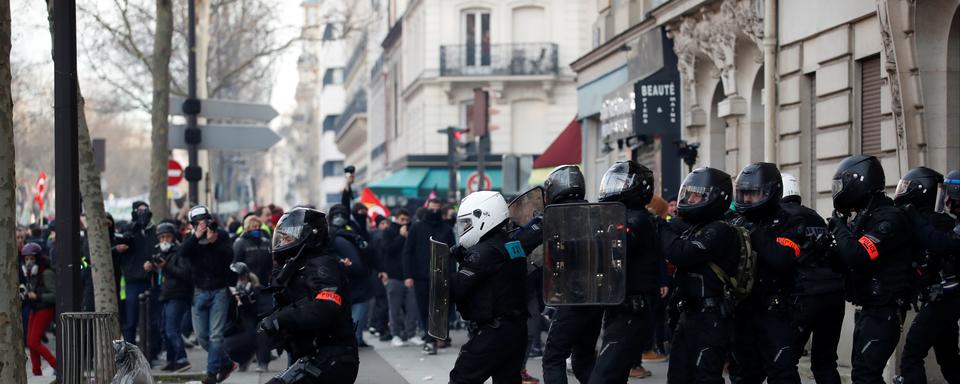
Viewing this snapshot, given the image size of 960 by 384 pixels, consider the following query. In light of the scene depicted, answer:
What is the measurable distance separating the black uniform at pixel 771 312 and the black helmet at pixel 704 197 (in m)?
0.30

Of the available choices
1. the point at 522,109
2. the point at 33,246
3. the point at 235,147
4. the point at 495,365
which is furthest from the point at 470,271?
the point at 522,109

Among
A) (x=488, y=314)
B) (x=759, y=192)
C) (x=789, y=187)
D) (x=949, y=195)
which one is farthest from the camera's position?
(x=789, y=187)

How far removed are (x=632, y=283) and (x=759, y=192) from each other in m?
0.92

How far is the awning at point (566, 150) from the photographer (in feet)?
91.4

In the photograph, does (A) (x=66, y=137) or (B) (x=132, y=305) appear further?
(B) (x=132, y=305)

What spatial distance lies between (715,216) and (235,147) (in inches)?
449

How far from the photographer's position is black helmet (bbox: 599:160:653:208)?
30.0 feet

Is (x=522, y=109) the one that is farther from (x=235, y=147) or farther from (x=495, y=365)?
(x=495, y=365)

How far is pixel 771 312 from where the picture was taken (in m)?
8.77

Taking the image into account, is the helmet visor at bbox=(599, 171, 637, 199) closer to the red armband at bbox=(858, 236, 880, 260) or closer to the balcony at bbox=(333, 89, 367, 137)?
the red armband at bbox=(858, 236, 880, 260)

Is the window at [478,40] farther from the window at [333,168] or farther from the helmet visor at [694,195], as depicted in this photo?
the window at [333,168]

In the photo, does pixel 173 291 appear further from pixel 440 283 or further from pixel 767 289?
pixel 767 289

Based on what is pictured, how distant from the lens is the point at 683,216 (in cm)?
882

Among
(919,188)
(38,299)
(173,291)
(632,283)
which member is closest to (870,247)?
(919,188)
